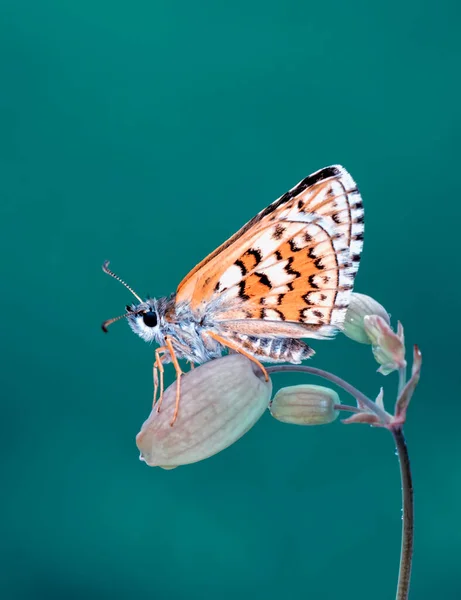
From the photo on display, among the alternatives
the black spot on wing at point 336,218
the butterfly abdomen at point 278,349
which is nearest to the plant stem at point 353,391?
the butterfly abdomen at point 278,349

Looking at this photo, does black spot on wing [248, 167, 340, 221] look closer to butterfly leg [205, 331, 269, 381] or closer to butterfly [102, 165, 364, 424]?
butterfly [102, 165, 364, 424]

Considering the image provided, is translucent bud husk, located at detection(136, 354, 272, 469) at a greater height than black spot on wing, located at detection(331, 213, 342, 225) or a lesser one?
lesser

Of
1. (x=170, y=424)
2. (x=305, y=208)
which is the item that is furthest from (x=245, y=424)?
(x=305, y=208)

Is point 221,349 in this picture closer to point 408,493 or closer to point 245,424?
point 245,424

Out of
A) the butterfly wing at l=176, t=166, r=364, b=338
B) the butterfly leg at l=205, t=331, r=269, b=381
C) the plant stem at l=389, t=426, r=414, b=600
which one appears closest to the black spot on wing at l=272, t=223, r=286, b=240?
the butterfly wing at l=176, t=166, r=364, b=338

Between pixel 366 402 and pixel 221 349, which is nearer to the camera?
pixel 366 402

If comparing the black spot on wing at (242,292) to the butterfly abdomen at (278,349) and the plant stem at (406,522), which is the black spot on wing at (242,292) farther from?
the plant stem at (406,522)

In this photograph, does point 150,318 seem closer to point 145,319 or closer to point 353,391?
point 145,319
